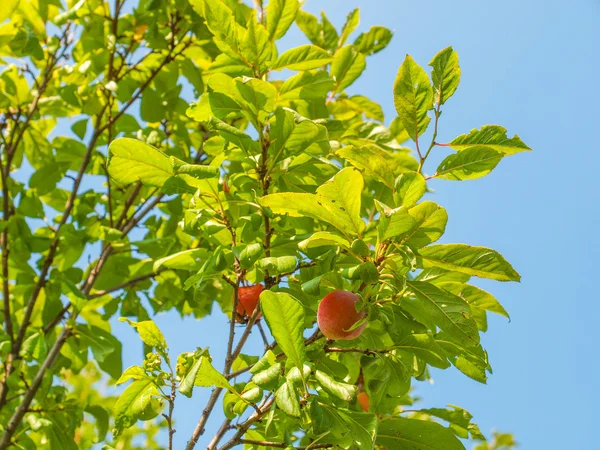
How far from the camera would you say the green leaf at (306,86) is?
1.51 metres

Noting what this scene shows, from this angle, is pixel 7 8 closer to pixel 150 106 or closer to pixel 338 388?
pixel 150 106

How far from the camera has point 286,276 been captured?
1462 mm

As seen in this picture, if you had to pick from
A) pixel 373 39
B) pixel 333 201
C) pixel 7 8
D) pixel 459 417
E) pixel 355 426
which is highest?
pixel 7 8

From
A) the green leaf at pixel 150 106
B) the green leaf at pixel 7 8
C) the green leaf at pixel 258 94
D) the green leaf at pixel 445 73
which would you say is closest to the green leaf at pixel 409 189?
the green leaf at pixel 445 73

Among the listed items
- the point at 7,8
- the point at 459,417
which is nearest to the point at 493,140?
the point at 459,417

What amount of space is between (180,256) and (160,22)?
1.58 meters

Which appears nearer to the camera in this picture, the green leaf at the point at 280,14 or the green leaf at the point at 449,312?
the green leaf at the point at 449,312

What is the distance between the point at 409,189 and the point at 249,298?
54 centimetres

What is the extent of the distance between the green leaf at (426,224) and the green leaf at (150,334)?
0.61m

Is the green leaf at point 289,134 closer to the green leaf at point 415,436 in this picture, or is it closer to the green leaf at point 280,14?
the green leaf at point 280,14

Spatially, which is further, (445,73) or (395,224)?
(445,73)

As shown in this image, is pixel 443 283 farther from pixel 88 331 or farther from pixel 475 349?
pixel 88 331

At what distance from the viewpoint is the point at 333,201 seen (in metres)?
1.17

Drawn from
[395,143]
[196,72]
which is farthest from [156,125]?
[395,143]
